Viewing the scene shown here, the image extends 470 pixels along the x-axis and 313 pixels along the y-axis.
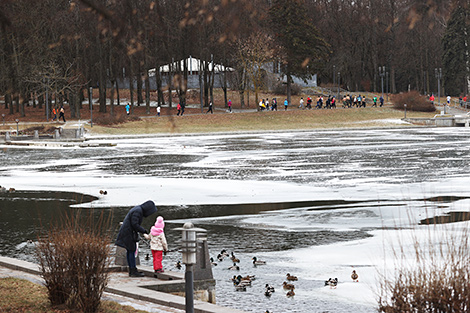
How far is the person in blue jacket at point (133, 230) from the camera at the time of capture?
11.9m

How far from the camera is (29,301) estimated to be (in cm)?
973

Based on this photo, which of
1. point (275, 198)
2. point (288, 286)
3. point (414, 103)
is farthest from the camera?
point (414, 103)

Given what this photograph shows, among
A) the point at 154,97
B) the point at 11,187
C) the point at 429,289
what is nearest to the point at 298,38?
the point at 154,97

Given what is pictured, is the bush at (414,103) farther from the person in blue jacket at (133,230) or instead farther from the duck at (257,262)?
the person in blue jacket at (133,230)

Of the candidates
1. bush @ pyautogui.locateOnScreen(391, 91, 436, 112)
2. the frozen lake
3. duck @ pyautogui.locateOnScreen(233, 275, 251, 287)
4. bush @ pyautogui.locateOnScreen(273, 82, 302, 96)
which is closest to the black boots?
the frozen lake

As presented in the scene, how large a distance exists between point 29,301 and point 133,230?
2.69 meters

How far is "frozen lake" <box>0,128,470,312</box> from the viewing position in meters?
12.9

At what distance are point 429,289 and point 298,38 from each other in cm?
7964

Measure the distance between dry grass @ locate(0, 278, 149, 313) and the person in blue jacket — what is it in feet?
5.79

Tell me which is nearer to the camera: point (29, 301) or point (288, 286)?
point (29, 301)

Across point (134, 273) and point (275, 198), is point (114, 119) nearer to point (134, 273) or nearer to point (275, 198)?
point (134, 273)

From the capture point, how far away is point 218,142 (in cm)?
5244

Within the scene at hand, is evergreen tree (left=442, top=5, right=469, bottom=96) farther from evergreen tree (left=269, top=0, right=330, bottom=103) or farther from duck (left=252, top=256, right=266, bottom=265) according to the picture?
duck (left=252, top=256, right=266, bottom=265)

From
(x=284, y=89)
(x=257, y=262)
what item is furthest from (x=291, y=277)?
(x=284, y=89)
